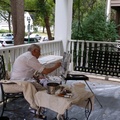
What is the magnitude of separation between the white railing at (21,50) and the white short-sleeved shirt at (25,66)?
68cm

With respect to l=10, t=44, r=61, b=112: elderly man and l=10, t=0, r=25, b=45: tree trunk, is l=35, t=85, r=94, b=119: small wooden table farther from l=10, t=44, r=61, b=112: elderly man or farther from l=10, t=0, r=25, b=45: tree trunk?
l=10, t=0, r=25, b=45: tree trunk

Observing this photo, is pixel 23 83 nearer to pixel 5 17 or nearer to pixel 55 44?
pixel 55 44

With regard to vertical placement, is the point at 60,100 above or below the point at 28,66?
below

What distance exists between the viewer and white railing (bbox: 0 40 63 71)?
3922mm

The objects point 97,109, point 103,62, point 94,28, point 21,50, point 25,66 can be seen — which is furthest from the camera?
point 94,28

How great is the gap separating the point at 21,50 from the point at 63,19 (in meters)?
1.93

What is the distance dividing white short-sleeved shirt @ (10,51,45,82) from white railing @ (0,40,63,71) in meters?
0.68

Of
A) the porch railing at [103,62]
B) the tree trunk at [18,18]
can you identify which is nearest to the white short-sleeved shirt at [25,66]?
the porch railing at [103,62]

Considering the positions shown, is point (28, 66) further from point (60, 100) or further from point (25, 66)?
point (60, 100)

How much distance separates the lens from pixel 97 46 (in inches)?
226

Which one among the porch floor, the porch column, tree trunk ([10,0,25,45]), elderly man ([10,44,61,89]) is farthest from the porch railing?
tree trunk ([10,0,25,45])

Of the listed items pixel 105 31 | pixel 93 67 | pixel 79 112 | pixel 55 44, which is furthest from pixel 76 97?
pixel 105 31

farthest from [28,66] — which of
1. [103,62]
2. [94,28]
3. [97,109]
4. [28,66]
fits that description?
[94,28]

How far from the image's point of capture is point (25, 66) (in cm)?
326
